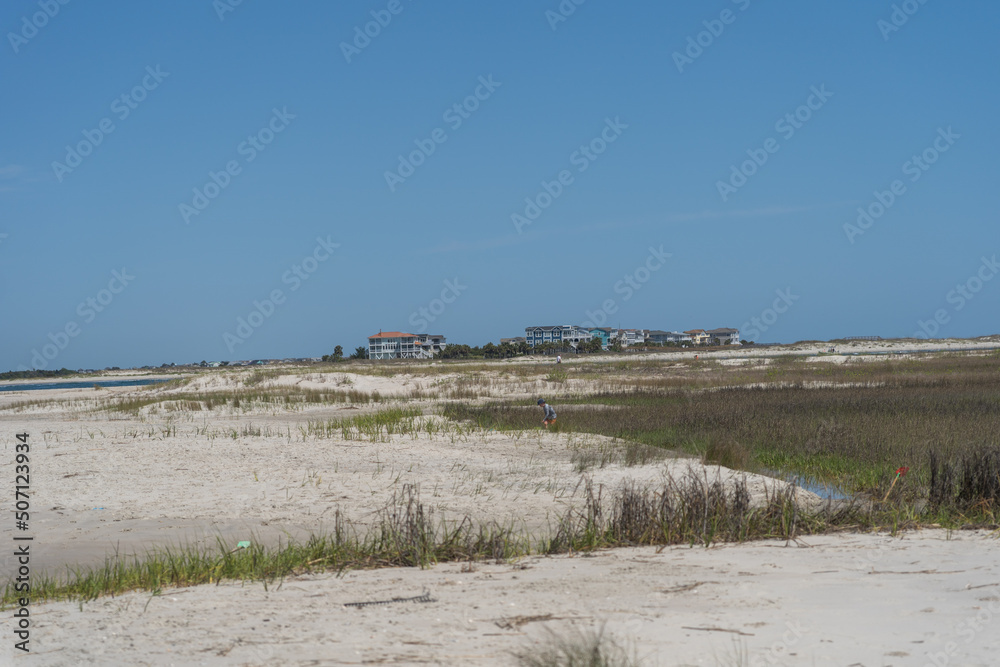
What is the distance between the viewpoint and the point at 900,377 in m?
33.8

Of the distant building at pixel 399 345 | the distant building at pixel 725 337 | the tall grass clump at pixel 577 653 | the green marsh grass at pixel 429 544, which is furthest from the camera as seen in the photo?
the distant building at pixel 725 337

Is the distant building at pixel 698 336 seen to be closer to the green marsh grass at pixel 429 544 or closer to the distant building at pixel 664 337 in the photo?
the distant building at pixel 664 337

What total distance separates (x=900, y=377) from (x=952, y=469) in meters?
27.4

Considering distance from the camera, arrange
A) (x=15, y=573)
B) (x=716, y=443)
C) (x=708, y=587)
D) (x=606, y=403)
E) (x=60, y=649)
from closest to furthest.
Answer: (x=60, y=649), (x=708, y=587), (x=15, y=573), (x=716, y=443), (x=606, y=403)

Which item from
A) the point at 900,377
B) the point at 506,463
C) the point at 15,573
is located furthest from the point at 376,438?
the point at 900,377

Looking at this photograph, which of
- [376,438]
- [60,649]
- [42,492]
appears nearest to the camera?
[60,649]

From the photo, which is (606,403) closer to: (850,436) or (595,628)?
(850,436)

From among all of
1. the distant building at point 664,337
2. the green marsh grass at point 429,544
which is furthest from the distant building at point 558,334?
the green marsh grass at point 429,544

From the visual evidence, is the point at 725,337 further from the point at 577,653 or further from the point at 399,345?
the point at 577,653

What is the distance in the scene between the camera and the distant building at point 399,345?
5330 inches

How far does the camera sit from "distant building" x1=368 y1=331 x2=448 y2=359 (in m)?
135

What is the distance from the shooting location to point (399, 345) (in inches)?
5443

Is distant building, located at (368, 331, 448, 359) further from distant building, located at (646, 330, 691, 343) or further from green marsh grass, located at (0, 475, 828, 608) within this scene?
green marsh grass, located at (0, 475, 828, 608)

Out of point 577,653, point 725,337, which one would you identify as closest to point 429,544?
point 577,653
